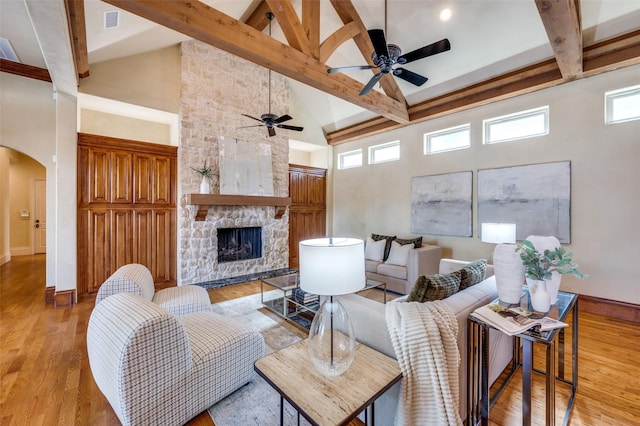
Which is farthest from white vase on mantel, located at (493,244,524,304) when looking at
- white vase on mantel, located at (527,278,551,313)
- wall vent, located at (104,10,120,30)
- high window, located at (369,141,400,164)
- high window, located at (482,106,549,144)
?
wall vent, located at (104,10,120,30)

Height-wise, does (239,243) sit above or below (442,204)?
below

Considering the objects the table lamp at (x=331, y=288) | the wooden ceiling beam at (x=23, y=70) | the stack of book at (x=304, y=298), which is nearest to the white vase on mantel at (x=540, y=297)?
the table lamp at (x=331, y=288)

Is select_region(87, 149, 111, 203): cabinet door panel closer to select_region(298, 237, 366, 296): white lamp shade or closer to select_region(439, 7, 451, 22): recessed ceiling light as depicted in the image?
select_region(298, 237, 366, 296): white lamp shade

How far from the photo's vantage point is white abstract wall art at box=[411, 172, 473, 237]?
4.51 meters

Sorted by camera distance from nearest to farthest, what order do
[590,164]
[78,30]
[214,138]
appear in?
[78,30] → [590,164] → [214,138]

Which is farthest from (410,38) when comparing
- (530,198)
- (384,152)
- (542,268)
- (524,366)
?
(524,366)

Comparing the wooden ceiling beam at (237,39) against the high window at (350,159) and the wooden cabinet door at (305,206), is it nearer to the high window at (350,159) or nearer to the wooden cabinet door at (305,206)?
the high window at (350,159)

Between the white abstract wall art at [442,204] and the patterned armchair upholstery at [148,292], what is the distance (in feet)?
13.0

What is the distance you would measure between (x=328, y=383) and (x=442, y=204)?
167 inches

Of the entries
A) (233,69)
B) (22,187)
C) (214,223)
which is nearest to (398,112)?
(233,69)

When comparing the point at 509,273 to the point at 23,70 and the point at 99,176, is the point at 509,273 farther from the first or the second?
the point at 23,70

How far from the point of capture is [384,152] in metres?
5.95

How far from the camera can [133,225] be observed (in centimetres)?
432

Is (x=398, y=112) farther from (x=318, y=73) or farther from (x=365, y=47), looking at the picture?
(x=318, y=73)
